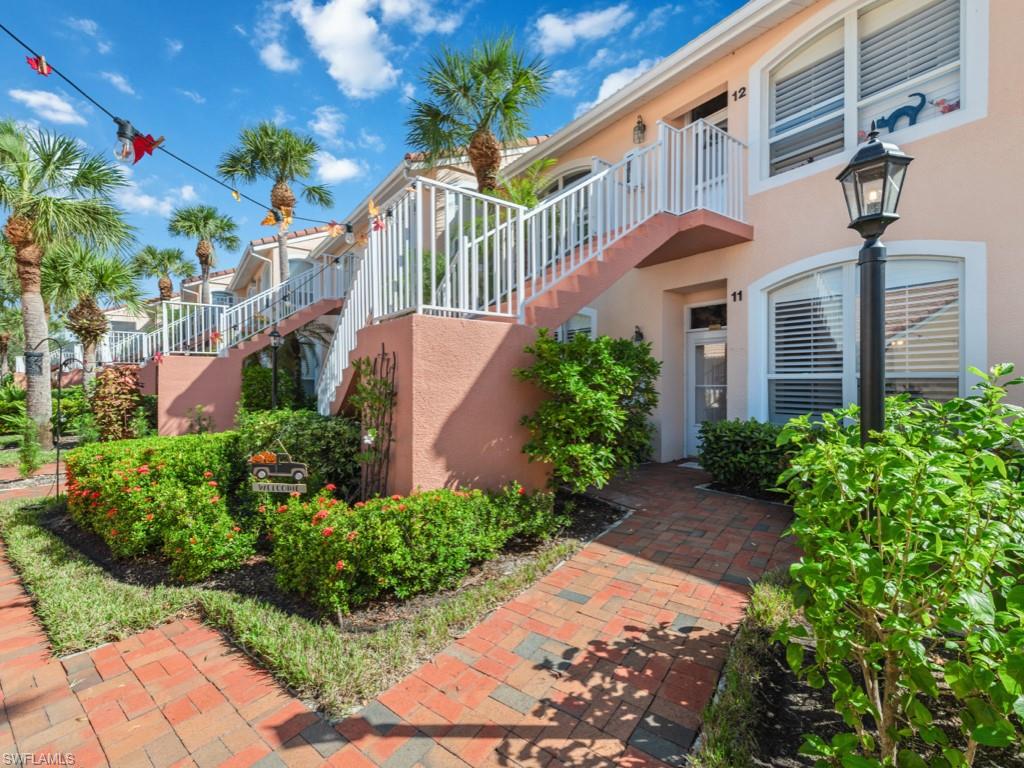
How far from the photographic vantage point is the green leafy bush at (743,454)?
5.76 meters

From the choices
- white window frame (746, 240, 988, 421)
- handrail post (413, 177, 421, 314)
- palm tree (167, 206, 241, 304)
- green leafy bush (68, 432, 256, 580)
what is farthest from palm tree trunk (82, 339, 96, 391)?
white window frame (746, 240, 988, 421)

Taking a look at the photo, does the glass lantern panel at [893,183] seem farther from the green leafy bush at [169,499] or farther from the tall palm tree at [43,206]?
the tall palm tree at [43,206]

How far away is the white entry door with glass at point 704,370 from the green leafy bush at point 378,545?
529 cm

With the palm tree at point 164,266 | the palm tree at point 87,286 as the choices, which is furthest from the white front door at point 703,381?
the palm tree at point 164,266

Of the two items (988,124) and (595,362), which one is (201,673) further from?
(988,124)

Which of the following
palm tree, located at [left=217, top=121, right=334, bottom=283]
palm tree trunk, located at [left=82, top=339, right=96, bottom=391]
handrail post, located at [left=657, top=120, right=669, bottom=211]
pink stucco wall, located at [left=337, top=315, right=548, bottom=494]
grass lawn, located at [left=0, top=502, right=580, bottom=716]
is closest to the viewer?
grass lawn, located at [left=0, top=502, right=580, bottom=716]

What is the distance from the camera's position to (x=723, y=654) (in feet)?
9.30

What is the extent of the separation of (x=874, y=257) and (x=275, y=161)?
1668cm

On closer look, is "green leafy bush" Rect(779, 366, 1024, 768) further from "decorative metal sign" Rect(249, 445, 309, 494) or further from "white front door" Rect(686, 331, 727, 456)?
"white front door" Rect(686, 331, 727, 456)

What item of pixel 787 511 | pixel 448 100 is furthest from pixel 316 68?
pixel 787 511

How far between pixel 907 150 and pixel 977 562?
596 centimetres

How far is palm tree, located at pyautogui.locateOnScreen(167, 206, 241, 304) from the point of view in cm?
2141

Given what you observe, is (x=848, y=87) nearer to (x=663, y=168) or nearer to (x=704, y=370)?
(x=663, y=168)

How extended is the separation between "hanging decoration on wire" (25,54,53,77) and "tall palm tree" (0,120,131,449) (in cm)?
587
